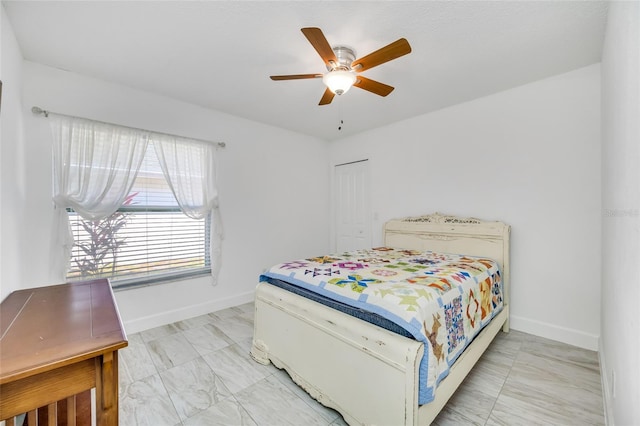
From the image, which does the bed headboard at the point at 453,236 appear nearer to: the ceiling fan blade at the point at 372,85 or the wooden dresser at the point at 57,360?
the ceiling fan blade at the point at 372,85

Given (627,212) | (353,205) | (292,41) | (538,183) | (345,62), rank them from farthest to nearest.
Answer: (353,205) < (538,183) < (345,62) < (292,41) < (627,212)

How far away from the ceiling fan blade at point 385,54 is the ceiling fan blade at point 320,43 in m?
0.18

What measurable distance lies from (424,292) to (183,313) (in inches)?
109

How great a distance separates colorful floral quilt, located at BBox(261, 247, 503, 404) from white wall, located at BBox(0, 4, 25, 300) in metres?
1.67

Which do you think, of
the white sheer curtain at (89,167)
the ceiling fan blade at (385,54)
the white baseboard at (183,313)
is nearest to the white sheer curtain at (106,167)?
the white sheer curtain at (89,167)

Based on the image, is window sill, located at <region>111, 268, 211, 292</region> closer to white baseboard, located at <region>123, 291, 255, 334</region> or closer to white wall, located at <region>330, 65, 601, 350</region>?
white baseboard, located at <region>123, 291, 255, 334</region>

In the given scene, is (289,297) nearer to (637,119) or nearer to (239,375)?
(239,375)

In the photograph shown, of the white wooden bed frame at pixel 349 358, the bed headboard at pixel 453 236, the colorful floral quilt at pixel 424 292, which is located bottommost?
the white wooden bed frame at pixel 349 358

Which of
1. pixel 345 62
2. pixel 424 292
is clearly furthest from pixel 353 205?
pixel 424 292

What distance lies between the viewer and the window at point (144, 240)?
97.6 inches

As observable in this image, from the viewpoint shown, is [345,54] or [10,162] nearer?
[10,162]

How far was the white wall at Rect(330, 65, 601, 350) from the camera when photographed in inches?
92.4

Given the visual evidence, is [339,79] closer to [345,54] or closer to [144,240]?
[345,54]

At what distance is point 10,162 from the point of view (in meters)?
1.78
